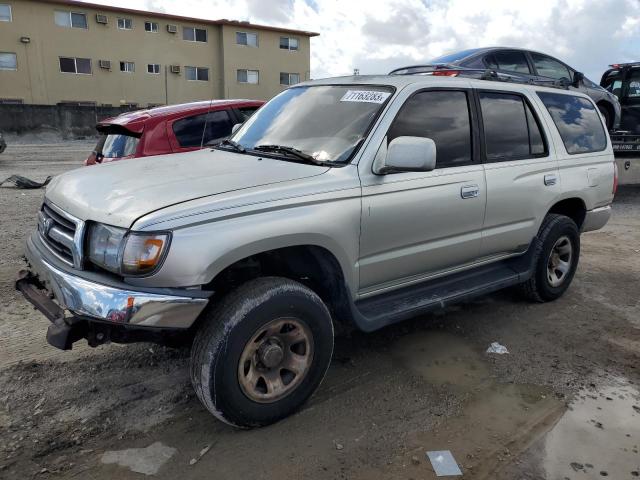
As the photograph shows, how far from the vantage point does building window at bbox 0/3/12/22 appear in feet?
101

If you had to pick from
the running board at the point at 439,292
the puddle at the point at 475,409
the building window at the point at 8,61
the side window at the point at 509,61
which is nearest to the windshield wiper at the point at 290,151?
the running board at the point at 439,292

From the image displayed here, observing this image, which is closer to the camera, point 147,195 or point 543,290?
point 147,195

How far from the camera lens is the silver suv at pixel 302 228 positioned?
2.60 meters

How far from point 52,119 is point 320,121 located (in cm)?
2465

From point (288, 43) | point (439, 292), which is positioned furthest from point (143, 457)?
point (288, 43)

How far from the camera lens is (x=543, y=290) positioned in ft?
16.0

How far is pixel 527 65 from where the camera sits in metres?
8.59

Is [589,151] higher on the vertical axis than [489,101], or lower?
lower

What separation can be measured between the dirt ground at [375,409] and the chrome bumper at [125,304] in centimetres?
79

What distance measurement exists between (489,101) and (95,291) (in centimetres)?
325

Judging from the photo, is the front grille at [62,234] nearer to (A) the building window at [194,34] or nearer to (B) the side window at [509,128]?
(B) the side window at [509,128]

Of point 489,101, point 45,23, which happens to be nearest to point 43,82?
point 45,23

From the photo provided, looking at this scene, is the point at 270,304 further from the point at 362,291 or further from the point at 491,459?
the point at 491,459

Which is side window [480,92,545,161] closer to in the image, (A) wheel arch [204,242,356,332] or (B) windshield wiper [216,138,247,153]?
(A) wheel arch [204,242,356,332]
